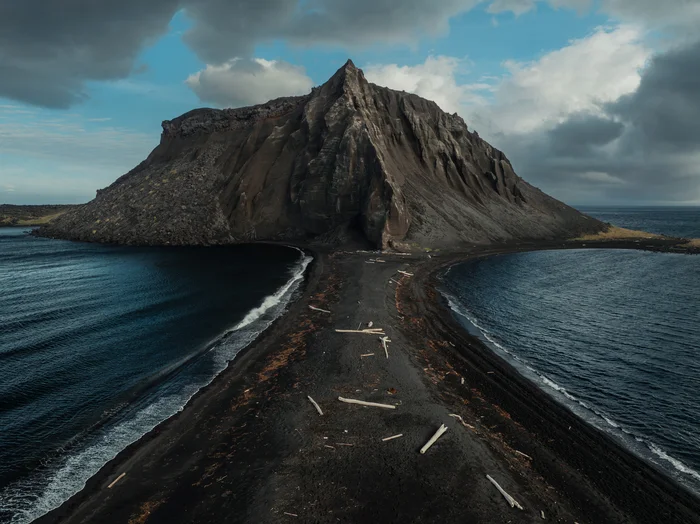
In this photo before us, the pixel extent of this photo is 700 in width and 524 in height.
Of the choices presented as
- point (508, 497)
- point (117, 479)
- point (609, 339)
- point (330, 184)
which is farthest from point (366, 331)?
point (330, 184)

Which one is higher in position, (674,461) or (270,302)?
(270,302)

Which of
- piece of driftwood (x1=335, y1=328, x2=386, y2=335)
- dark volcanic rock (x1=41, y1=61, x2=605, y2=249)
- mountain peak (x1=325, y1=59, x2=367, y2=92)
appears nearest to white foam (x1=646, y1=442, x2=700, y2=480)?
piece of driftwood (x1=335, y1=328, x2=386, y2=335)

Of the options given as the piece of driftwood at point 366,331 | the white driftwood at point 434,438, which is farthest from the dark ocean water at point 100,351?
the white driftwood at point 434,438

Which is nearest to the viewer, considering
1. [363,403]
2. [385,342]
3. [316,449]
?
[316,449]

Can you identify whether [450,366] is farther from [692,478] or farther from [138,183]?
[138,183]

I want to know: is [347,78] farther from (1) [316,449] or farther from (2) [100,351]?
(1) [316,449]

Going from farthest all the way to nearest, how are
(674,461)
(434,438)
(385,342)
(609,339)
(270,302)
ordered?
(270,302) → (609,339) → (385,342) → (674,461) → (434,438)

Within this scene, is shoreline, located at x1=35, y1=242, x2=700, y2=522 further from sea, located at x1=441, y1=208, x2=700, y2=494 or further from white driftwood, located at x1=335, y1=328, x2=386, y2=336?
sea, located at x1=441, y1=208, x2=700, y2=494
